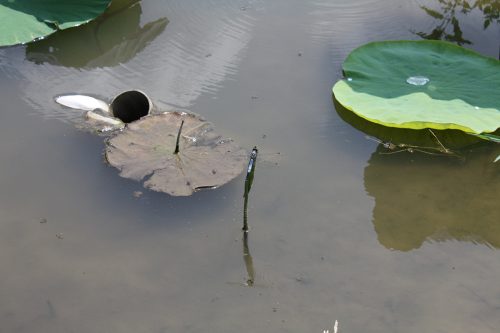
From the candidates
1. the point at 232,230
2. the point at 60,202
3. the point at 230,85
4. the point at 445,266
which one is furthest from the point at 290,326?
the point at 230,85

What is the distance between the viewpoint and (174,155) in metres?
2.92

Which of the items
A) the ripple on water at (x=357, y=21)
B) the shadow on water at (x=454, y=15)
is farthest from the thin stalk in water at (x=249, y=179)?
the shadow on water at (x=454, y=15)

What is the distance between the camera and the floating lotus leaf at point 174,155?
2826mm

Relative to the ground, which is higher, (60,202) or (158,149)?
(158,149)

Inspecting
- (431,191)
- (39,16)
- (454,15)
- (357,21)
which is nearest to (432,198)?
(431,191)

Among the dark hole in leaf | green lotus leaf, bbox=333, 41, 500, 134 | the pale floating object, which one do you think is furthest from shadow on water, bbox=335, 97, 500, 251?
the pale floating object

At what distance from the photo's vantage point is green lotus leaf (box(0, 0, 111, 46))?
3.58m

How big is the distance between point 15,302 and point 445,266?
66.3 inches

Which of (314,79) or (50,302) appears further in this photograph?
(314,79)

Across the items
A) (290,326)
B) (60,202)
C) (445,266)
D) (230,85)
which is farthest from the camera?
(230,85)

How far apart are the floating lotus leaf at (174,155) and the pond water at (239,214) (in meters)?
0.10

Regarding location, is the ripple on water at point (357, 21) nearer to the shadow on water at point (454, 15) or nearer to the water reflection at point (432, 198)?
the shadow on water at point (454, 15)

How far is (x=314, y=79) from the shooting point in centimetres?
358

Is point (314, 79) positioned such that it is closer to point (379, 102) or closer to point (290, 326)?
point (379, 102)
